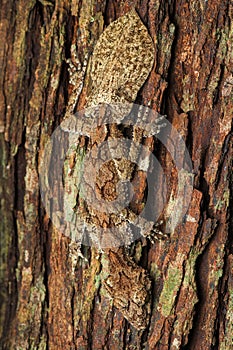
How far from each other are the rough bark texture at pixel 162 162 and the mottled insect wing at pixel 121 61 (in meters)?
0.08

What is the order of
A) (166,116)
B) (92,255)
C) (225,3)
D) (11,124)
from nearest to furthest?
(225,3)
(166,116)
(92,255)
(11,124)

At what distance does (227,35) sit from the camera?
3.90 meters

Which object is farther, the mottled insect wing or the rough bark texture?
the mottled insect wing

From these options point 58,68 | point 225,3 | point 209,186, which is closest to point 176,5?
point 225,3

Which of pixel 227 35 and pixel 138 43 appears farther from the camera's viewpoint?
pixel 138 43

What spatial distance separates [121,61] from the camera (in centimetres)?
434

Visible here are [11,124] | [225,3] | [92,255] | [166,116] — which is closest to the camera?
[225,3]

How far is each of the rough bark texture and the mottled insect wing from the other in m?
0.08

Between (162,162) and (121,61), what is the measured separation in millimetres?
959

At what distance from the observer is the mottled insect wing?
4160 millimetres

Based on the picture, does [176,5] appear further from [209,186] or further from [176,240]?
[176,240]

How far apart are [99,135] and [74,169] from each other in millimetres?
388

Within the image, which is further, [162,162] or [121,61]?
[121,61]

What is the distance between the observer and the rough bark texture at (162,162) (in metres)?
3.99
